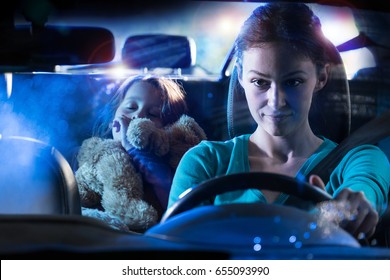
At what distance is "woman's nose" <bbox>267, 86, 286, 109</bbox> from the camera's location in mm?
2127

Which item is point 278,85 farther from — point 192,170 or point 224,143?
point 192,170

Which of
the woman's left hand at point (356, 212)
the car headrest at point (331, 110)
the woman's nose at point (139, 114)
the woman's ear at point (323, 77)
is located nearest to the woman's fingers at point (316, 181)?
the woman's left hand at point (356, 212)

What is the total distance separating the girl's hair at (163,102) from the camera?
2184mm

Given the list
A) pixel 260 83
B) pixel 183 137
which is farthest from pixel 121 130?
pixel 260 83

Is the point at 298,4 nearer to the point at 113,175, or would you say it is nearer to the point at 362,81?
the point at 362,81

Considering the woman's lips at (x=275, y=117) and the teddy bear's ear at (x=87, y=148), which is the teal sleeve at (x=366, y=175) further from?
→ the teddy bear's ear at (x=87, y=148)

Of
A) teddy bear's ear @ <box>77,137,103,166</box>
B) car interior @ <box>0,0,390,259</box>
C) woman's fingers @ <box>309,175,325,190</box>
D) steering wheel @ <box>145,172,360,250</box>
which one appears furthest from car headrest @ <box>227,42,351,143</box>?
steering wheel @ <box>145,172,360,250</box>

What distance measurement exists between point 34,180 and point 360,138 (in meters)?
0.89

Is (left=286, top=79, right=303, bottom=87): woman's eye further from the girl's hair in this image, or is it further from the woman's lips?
the girl's hair

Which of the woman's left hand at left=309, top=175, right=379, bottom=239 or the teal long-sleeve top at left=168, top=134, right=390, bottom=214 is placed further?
the teal long-sleeve top at left=168, top=134, right=390, bottom=214

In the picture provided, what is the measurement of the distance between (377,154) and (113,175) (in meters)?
0.72

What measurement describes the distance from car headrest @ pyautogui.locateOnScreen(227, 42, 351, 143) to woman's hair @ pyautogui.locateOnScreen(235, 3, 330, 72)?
4 centimetres

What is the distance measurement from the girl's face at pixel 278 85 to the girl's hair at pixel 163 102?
0.59ft

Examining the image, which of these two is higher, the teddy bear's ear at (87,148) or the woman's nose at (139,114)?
the woman's nose at (139,114)
